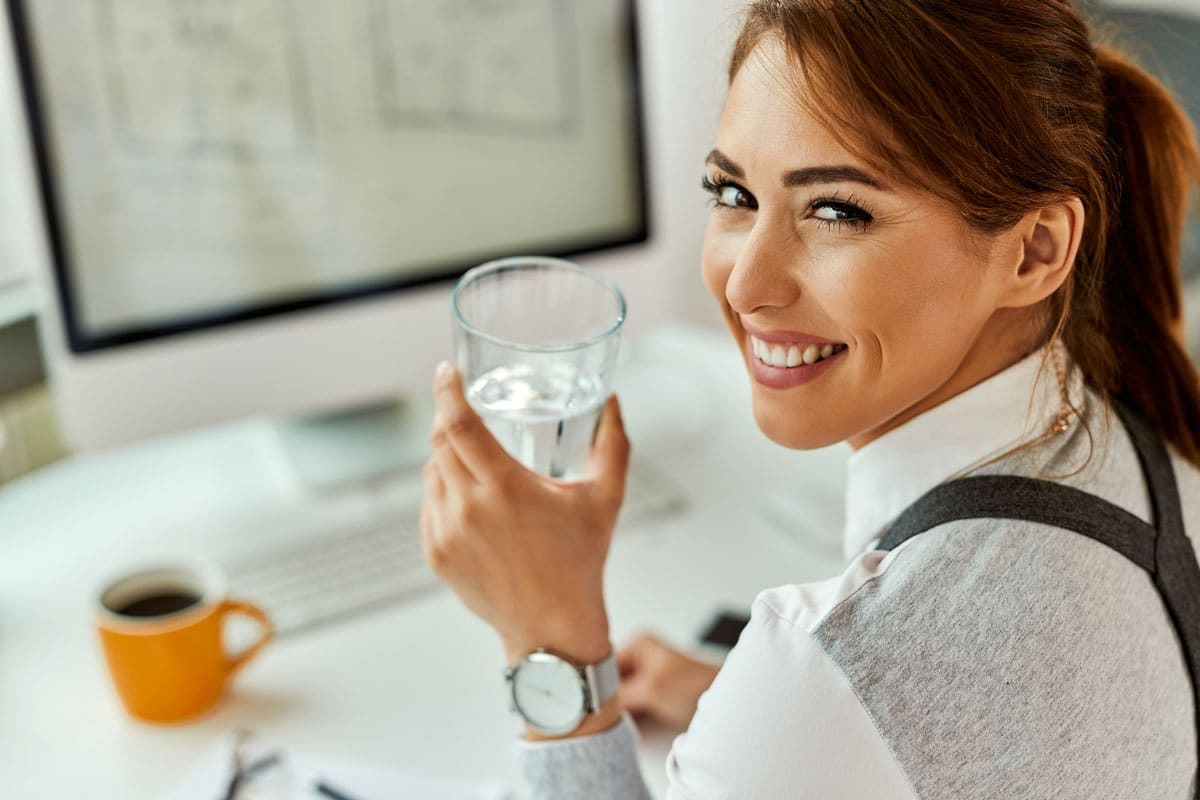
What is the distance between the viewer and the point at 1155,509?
0.59 metres

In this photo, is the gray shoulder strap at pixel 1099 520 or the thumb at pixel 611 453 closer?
the gray shoulder strap at pixel 1099 520

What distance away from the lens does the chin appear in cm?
58

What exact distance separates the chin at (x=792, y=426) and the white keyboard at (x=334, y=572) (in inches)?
12.4

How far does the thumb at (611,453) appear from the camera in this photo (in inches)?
26.3

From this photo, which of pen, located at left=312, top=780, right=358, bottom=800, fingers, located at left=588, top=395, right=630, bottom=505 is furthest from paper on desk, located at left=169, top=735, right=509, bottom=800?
fingers, located at left=588, top=395, right=630, bottom=505

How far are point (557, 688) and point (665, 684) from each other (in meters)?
0.19

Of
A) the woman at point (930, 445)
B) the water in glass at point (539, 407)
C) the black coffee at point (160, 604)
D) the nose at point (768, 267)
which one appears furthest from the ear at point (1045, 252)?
the black coffee at point (160, 604)

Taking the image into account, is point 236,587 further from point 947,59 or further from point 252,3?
point 947,59

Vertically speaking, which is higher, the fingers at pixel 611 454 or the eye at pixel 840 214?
the eye at pixel 840 214

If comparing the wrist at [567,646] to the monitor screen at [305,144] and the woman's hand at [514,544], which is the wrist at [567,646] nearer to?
the woman's hand at [514,544]

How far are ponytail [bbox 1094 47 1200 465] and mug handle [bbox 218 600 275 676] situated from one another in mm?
575

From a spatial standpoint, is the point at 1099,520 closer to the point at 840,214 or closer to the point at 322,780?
the point at 840,214

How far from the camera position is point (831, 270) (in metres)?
0.52

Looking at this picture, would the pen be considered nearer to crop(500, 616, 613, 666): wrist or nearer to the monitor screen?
crop(500, 616, 613, 666): wrist
